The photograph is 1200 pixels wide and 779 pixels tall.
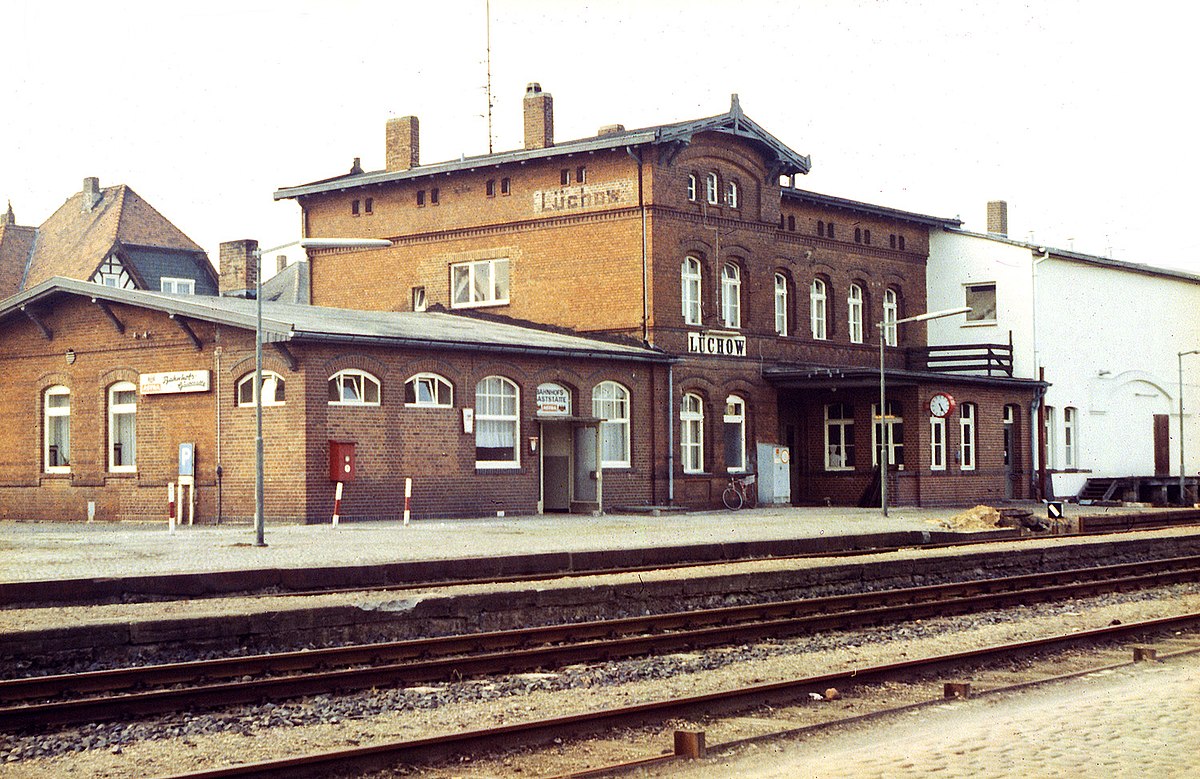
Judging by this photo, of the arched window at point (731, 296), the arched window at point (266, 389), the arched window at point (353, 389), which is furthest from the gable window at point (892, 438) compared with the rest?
the arched window at point (266, 389)

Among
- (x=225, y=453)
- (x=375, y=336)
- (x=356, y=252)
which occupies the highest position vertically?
(x=356, y=252)

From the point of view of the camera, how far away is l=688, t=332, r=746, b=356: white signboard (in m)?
36.0

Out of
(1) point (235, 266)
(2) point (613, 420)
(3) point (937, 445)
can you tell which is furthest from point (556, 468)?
(1) point (235, 266)

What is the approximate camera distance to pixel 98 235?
5872 centimetres

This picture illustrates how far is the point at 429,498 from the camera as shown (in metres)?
29.1

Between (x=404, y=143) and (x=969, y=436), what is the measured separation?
694 inches

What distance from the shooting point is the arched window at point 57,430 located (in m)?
32.0

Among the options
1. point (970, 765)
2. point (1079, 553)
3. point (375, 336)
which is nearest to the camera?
point (970, 765)

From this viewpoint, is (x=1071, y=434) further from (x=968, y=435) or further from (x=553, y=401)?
(x=553, y=401)

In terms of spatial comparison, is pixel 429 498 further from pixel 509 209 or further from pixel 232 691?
pixel 232 691

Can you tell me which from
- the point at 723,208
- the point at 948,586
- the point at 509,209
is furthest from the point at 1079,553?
the point at 509,209

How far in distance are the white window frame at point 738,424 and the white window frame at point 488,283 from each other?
6.38 metres

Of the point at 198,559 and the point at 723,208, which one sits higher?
the point at 723,208

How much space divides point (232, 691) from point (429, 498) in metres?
18.5
